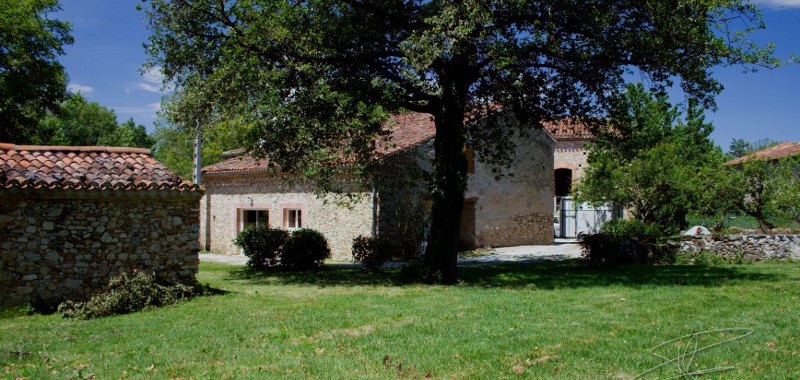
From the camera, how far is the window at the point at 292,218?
1900 centimetres

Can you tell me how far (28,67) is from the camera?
21.9 metres

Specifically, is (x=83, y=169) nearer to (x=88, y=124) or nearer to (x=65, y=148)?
(x=65, y=148)

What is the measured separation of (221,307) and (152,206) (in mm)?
2475

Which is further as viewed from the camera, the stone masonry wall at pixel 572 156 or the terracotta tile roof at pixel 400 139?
the stone masonry wall at pixel 572 156

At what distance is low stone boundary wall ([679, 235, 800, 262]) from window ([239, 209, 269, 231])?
1365cm

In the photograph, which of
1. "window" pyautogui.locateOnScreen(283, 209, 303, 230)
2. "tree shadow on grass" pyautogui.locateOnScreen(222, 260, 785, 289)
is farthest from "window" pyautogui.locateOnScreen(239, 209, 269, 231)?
"tree shadow on grass" pyautogui.locateOnScreen(222, 260, 785, 289)

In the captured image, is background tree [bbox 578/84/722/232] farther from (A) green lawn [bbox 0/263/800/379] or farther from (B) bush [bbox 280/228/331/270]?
(B) bush [bbox 280/228/331/270]

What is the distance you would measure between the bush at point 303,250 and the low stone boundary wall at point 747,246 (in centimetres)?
1048

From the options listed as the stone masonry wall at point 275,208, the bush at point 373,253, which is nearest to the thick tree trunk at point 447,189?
the bush at point 373,253

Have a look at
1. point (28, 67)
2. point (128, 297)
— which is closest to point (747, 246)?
point (128, 297)

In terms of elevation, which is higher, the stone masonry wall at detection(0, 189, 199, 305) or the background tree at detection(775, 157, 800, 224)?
the background tree at detection(775, 157, 800, 224)

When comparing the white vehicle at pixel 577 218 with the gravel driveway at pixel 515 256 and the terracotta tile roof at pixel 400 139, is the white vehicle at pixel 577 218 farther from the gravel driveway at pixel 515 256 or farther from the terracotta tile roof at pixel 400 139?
the terracotta tile roof at pixel 400 139

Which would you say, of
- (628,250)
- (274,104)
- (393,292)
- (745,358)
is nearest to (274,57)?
(274,104)

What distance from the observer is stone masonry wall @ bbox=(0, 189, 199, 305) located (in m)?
9.19
